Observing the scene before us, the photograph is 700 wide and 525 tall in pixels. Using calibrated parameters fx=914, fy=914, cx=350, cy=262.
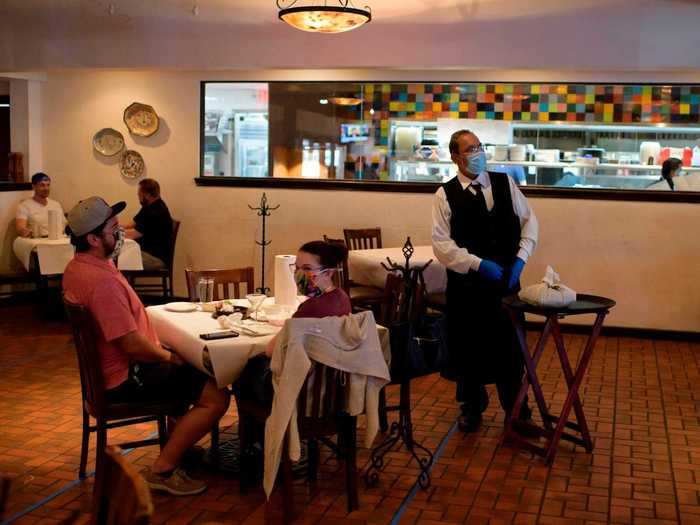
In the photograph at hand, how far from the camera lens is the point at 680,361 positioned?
7.27 m

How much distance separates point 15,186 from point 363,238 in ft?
12.1

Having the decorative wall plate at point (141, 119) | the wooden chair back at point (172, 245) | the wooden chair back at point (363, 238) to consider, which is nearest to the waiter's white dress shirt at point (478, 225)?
the wooden chair back at point (363, 238)

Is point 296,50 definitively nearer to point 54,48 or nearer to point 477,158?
point 54,48

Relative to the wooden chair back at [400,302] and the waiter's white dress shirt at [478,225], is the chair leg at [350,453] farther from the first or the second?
the waiter's white dress shirt at [478,225]

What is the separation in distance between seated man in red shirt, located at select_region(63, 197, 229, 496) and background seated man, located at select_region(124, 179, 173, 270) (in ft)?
14.3

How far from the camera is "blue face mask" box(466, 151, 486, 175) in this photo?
516cm

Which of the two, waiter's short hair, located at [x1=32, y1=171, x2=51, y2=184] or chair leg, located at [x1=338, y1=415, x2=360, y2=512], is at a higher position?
waiter's short hair, located at [x1=32, y1=171, x2=51, y2=184]

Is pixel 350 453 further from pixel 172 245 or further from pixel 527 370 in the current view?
pixel 172 245

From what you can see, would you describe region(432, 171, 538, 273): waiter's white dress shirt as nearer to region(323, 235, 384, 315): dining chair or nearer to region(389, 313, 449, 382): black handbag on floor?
region(389, 313, 449, 382): black handbag on floor

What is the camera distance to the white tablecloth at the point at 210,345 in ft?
13.1

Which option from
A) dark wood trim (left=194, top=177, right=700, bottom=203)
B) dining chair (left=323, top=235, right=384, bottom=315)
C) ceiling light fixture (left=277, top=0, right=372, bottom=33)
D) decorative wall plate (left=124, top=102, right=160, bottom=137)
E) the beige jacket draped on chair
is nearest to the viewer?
the beige jacket draped on chair

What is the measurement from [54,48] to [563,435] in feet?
→ 20.3

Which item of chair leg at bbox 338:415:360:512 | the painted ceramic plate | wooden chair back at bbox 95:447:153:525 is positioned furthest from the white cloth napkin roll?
the painted ceramic plate

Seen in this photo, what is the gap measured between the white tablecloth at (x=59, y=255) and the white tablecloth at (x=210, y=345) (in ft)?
12.3
